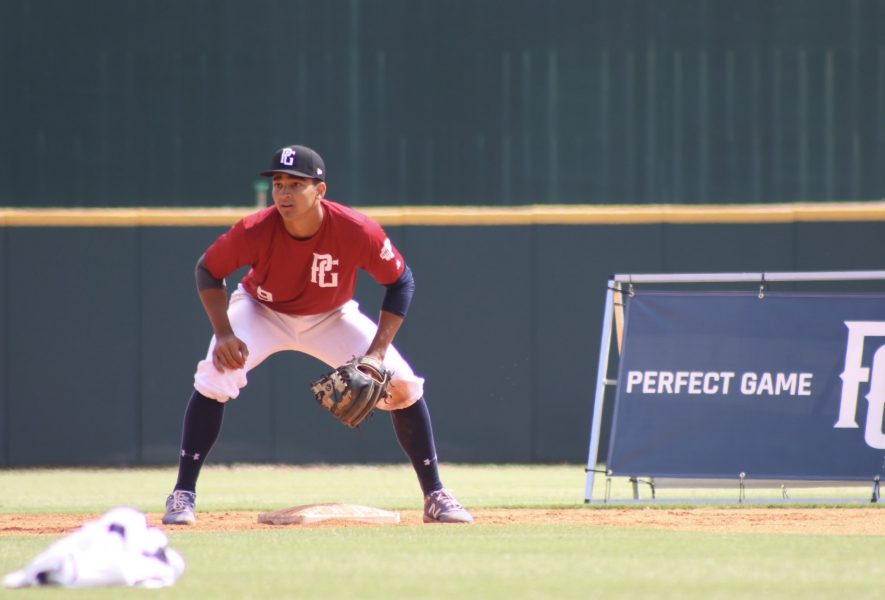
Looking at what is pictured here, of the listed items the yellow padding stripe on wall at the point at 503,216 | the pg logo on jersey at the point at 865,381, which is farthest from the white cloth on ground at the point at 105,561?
the yellow padding stripe on wall at the point at 503,216

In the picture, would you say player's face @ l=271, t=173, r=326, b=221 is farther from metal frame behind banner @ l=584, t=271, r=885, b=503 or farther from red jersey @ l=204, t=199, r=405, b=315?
metal frame behind banner @ l=584, t=271, r=885, b=503

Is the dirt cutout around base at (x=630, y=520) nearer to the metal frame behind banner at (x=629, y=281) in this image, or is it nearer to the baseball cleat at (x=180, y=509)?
the baseball cleat at (x=180, y=509)

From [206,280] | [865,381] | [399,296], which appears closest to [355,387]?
[399,296]

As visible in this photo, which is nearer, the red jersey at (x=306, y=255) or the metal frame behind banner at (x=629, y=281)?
the red jersey at (x=306, y=255)

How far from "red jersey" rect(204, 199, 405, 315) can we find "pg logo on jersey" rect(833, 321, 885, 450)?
221 centimetres

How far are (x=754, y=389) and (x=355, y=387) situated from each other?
204 cm

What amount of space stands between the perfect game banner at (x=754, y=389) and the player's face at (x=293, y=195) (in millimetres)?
1873

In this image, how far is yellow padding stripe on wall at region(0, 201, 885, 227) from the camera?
1060 centimetres

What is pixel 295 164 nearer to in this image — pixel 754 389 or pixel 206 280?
pixel 206 280

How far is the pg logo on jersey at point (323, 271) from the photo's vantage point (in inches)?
244

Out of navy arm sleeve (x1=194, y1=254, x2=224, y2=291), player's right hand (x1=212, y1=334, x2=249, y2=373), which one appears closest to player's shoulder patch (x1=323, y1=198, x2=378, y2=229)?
navy arm sleeve (x1=194, y1=254, x2=224, y2=291)

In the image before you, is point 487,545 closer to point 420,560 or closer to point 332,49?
point 420,560

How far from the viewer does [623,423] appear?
278 inches

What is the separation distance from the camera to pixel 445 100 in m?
12.1
